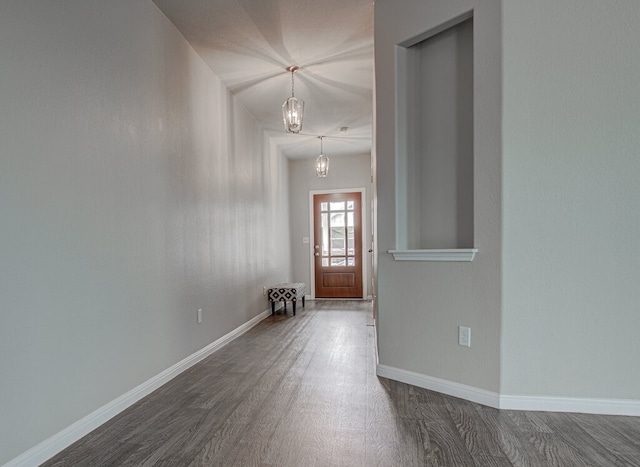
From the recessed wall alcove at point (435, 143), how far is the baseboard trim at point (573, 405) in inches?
35.9

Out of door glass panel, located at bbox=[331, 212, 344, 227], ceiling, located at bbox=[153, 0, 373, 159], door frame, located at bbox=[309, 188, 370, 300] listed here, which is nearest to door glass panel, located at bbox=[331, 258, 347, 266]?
door frame, located at bbox=[309, 188, 370, 300]

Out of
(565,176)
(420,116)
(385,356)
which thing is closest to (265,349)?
(385,356)

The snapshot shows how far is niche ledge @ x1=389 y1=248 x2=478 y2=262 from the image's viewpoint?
2.11 meters

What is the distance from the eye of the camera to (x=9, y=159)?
4.86 ft

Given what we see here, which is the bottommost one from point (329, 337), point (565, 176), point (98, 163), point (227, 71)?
point (329, 337)

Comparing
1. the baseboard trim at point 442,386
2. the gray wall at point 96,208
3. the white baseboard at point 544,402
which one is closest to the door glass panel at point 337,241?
the gray wall at point 96,208

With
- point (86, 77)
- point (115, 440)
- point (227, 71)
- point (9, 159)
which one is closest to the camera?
point (9, 159)

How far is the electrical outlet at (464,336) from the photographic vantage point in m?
2.13

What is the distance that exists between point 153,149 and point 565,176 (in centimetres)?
262

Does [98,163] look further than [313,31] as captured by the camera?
No

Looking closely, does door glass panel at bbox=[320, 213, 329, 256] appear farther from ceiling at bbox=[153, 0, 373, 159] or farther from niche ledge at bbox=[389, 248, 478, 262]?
niche ledge at bbox=[389, 248, 478, 262]

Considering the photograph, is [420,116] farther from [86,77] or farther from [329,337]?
[329,337]

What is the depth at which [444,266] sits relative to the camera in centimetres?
224

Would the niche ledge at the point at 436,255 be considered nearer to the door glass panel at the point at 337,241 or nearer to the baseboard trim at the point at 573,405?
the baseboard trim at the point at 573,405
